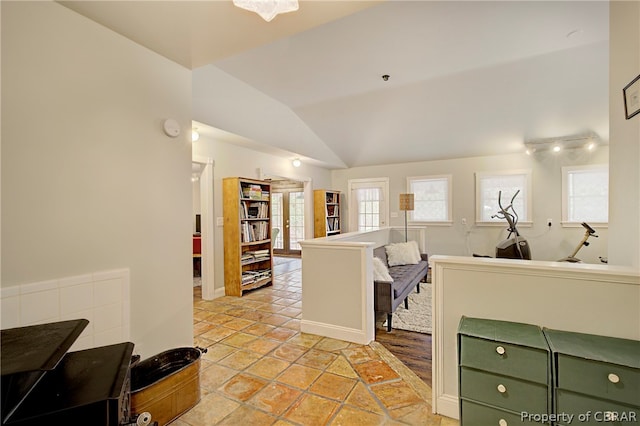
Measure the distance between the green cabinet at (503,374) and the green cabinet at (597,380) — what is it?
0.17 feet

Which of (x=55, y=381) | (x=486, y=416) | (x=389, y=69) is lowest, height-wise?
(x=486, y=416)

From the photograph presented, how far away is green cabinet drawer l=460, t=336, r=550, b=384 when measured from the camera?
4.42 feet

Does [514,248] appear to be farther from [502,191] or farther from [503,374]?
[503,374]

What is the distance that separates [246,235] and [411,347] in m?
2.83

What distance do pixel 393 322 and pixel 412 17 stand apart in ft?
9.98

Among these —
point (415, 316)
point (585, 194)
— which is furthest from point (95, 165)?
point (585, 194)

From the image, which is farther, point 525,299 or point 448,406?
point 448,406

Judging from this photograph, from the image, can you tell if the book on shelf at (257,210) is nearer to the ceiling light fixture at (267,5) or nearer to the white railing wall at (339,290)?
the white railing wall at (339,290)

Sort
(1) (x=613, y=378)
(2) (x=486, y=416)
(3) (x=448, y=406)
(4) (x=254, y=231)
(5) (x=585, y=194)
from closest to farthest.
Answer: (1) (x=613, y=378), (2) (x=486, y=416), (3) (x=448, y=406), (4) (x=254, y=231), (5) (x=585, y=194)

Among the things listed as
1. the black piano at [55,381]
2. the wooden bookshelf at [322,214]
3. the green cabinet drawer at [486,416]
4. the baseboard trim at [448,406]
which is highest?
the wooden bookshelf at [322,214]

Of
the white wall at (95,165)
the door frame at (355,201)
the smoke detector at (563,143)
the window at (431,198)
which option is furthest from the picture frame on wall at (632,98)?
the door frame at (355,201)

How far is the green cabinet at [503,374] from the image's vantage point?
1.35 meters

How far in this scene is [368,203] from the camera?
7.16 meters

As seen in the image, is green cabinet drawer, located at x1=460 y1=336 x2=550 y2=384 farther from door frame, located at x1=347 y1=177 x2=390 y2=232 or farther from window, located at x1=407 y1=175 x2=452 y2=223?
door frame, located at x1=347 y1=177 x2=390 y2=232
